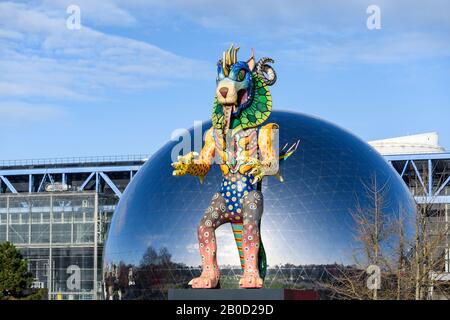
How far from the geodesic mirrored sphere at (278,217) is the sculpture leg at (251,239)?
7499 mm

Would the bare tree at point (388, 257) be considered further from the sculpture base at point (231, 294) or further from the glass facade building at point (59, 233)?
the glass facade building at point (59, 233)

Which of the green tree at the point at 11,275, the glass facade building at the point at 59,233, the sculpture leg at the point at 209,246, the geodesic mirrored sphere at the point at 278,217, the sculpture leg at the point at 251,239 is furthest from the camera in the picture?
the glass facade building at the point at 59,233

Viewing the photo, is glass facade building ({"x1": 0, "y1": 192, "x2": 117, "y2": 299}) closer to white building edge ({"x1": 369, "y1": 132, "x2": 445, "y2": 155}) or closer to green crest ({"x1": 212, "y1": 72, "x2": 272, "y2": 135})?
white building edge ({"x1": 369, "y1": 132, "x2": 445, "y2": 155})

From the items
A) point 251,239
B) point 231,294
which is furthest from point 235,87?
point 231,294

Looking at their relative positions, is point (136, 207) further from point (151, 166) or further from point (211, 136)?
point (211, 136)

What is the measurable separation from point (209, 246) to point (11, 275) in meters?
21.3

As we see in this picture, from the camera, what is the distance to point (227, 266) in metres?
32.3

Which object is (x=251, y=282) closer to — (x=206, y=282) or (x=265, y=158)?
(x=206, y=282)

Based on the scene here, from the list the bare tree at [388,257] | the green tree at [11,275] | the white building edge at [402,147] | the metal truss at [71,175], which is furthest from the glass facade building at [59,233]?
the bare tree at [388,257]

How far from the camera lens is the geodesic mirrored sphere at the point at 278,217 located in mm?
32844

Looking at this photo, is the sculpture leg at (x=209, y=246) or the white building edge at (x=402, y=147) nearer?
the sculpture leg at (x=209, y=246)

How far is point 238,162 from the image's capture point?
25375mm
